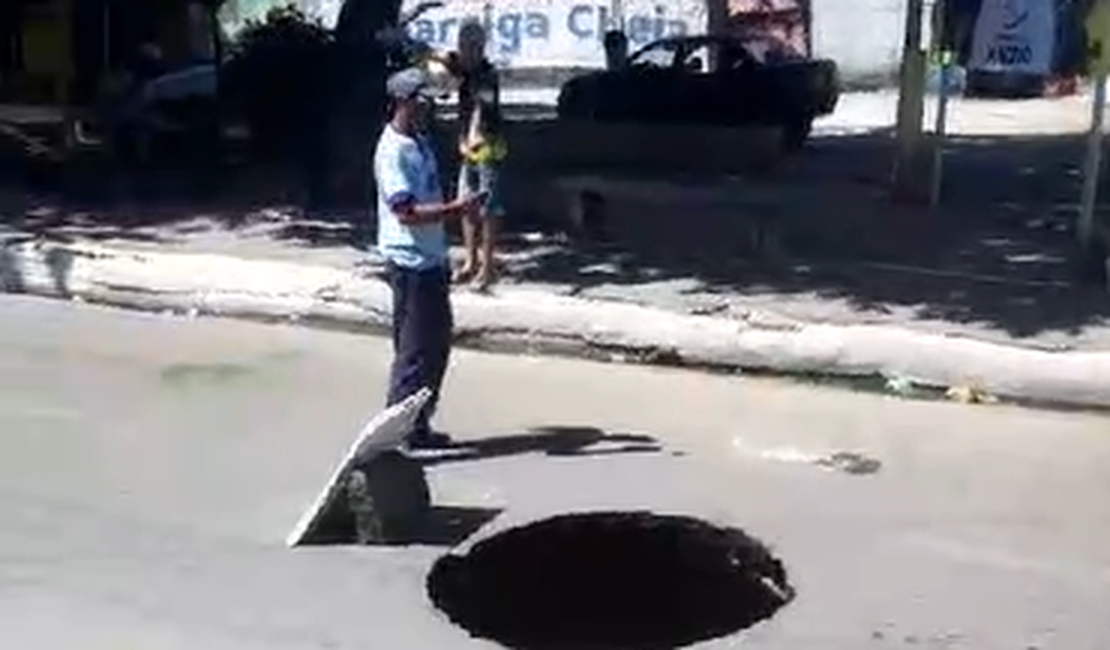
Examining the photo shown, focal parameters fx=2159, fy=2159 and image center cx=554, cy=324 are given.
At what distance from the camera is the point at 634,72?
23.9 m

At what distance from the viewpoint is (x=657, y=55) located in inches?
984

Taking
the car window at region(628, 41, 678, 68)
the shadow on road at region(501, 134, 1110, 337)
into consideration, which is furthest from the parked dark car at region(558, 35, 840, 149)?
the shadow on road at region(501, 134, 1110, 337)

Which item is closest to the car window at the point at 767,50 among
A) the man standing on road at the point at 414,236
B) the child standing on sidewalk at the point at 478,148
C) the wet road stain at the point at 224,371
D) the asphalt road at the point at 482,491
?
the child standing on sidewalk at the point at 478,148

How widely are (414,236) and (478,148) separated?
348 cm

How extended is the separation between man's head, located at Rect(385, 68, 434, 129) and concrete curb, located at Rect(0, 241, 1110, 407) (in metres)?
2.84

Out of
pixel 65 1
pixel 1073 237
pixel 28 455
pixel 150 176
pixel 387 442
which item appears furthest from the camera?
pixel 65 1

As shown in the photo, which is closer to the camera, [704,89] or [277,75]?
[277,75]

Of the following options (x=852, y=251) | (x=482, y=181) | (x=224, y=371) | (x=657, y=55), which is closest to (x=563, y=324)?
(x=482, y=181)

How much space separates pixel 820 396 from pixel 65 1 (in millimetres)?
12661

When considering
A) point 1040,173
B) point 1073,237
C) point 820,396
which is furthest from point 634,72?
point 820,396

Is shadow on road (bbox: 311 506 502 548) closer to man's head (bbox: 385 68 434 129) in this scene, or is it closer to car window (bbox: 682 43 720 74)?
man's head (bbox: 385 68 434 129)

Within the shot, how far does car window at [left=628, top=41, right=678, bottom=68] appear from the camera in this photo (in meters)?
24.5

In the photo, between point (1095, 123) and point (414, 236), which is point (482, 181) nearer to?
point (414, 236)

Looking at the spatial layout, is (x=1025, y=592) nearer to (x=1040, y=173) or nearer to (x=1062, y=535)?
(x=1062, y=535)
